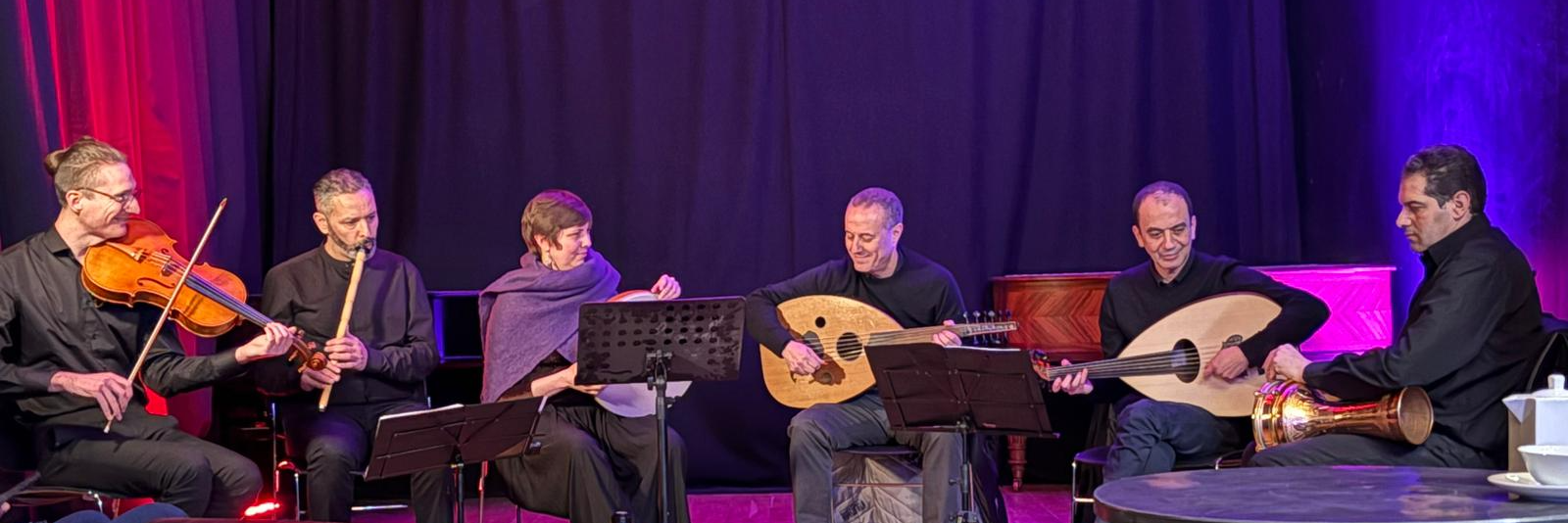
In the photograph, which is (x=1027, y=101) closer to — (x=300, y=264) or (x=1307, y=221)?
(x=1307, y=221)

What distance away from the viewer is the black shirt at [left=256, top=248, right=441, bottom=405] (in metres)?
→ 5.13

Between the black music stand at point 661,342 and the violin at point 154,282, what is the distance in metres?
1.04

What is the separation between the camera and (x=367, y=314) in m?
5.21

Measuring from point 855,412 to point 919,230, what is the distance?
2149 mm

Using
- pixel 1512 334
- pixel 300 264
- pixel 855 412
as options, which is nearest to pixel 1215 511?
pixel 1512 334

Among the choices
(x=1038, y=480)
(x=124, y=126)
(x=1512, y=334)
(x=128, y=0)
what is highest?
(x=128, y=0)

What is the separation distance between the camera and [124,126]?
5711 millimetres

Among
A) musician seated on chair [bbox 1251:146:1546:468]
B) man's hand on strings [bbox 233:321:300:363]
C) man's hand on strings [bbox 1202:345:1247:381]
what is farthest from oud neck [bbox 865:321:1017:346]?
man's hand on strings [bbox 233:321:300:363]

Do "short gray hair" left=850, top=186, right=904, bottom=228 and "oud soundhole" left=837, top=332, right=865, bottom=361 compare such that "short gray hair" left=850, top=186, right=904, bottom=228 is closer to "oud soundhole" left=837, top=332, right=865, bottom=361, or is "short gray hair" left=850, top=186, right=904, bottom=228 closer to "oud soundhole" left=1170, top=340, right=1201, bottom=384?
"oud soundhole" left=837, top=332, right=865, bottom=361

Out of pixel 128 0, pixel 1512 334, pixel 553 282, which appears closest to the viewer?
pixel 1512 334

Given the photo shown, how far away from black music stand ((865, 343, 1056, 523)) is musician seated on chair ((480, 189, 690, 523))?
38.0 inches

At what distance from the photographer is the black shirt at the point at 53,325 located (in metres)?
4.49

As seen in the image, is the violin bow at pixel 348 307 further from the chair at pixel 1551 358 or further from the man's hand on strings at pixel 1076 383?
the chair at pixel 1551 358

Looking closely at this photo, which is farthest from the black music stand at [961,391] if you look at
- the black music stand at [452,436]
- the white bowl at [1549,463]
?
the white bowl at [1549,463]
